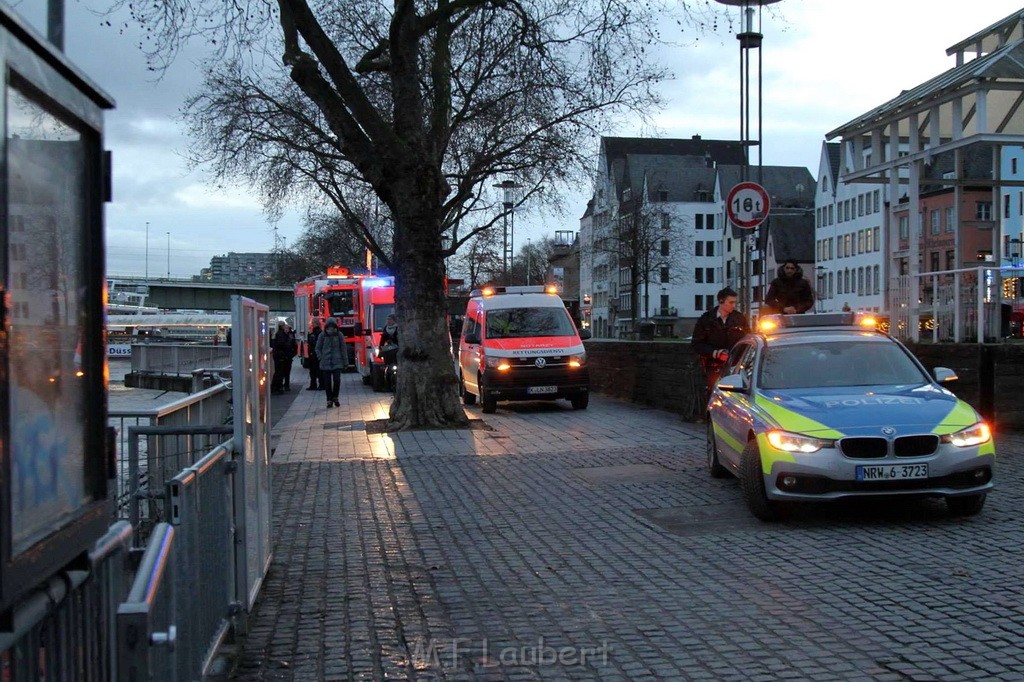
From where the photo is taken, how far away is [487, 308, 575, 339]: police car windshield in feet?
80.0

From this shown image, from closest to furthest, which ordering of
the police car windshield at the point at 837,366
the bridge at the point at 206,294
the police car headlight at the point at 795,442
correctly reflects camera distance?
the police car headlight at the point at 795,442, the police car windshield at the point at 837,366, the bridge at the point at 206,294

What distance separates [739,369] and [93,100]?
950 cm

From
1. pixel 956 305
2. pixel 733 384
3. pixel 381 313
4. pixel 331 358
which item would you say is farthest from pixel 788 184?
pixel 733 384

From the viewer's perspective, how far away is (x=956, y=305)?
58.6ft

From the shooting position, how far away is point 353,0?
848 inches

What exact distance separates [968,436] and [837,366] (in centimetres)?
166

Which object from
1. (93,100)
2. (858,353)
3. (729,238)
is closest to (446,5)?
(858,353)

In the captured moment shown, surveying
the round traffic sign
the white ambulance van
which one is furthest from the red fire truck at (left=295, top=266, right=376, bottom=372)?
the round traffic sign

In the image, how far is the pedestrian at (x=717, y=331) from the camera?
16188mm

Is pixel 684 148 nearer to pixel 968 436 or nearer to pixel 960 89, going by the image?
pixel 960 89

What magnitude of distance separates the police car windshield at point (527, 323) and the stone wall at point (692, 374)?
1.71 metres

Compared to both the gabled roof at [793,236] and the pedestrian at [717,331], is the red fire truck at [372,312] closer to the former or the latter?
the pedestrian at [717,331]

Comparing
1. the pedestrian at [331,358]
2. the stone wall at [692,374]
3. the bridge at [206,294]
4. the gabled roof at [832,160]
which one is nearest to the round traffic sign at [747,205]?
the stone wall at [692,374]

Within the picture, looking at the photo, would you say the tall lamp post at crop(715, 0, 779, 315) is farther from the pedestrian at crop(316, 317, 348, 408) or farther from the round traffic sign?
the pedestrian at crop(316, 317, 348, 408)
